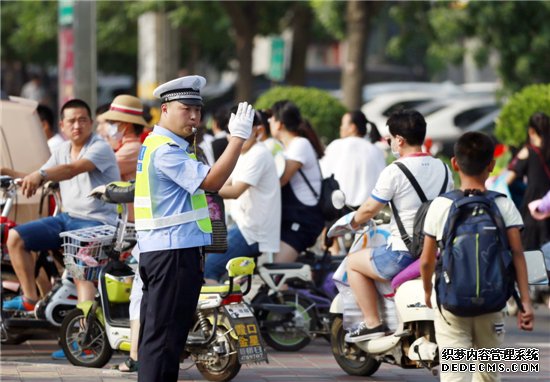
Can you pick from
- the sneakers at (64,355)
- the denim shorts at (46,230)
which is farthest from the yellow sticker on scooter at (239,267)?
the denim shorts at (46,230)

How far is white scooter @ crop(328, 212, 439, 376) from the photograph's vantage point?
316 inches

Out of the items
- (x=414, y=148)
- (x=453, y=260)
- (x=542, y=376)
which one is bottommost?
(x=542, y=376)

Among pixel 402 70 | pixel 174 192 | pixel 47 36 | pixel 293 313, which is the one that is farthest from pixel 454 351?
pixel 402 70

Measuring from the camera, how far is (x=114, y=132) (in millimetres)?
10164

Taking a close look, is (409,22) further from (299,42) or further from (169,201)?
(169,201)

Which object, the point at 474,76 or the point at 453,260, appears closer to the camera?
the point at 453,260

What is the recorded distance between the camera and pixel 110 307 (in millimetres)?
9023

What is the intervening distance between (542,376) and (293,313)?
7.00 feet

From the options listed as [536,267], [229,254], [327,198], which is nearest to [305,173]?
[327,198]

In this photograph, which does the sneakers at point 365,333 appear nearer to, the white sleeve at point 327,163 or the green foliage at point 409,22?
the white sleeve at point 327,163

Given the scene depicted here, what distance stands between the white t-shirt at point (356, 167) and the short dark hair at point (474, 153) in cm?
501

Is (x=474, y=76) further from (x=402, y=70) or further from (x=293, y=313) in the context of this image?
(x=293, y=313)

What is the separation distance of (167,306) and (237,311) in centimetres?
182

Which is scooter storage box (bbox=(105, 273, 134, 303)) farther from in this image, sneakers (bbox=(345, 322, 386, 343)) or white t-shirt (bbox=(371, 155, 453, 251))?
white t-shirt (bbox=(371, 155, 453, 251))
